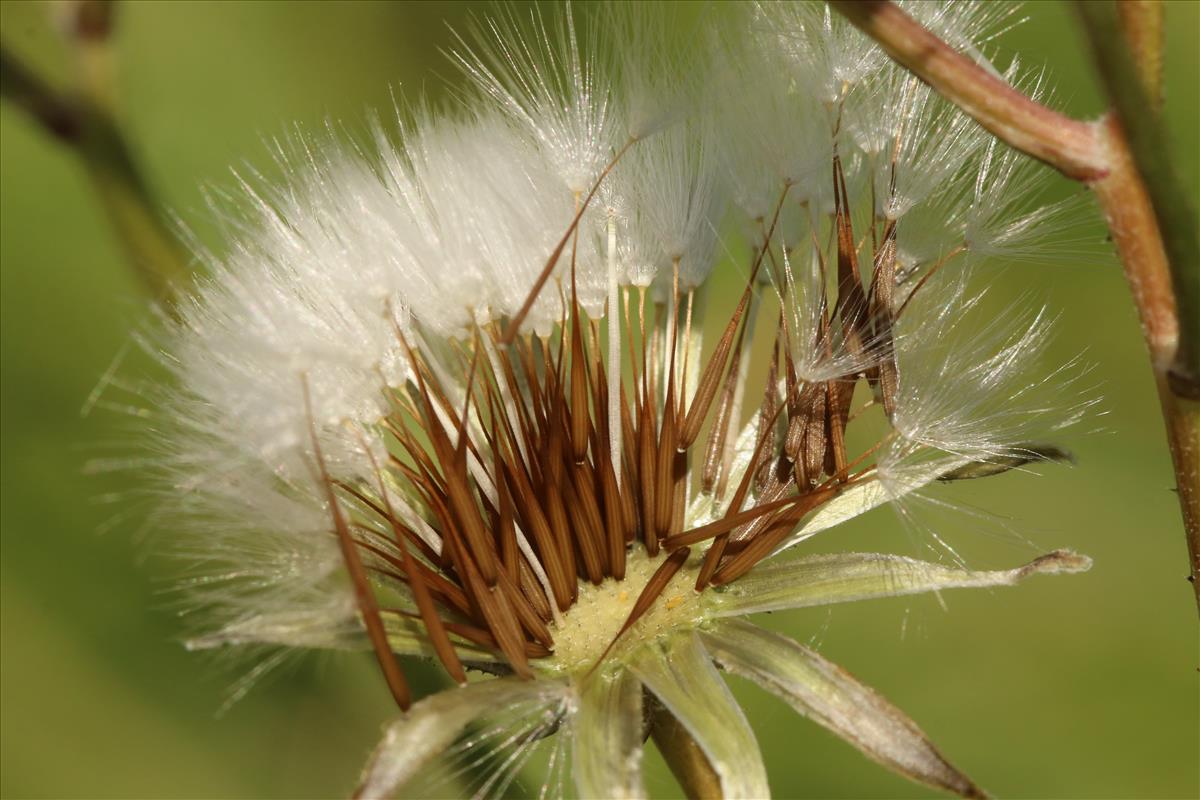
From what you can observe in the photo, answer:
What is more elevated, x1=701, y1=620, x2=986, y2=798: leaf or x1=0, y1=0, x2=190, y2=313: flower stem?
x1=0, y1=0, x2=190, y2=313: flower stem

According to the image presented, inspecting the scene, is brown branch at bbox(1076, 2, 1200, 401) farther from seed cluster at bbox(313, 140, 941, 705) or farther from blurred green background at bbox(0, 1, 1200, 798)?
blurred green background at bbox(0, 1, 1200, 798)

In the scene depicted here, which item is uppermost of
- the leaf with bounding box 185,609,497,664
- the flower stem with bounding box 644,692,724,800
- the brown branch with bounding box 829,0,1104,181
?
the brown branch with bounding box 829,0,1104,181

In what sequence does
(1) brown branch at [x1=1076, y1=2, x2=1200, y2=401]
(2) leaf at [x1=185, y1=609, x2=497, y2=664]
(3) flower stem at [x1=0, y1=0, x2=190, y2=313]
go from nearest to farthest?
(1) brown branch at [x1=1076, y1=2, x2=1200, y2=401] < (2) leaf at [x1=185, y1=609, x2=497, y2=664] < (3) flower stem at [x1=0, y1=0, x2=190, y2=313]

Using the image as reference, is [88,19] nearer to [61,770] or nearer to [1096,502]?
[61,770]

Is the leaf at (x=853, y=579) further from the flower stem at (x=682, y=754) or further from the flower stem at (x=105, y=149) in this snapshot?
the flower stem at (x=105, y=149)

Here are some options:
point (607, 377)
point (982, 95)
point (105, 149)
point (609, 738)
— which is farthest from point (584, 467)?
point (105, 149)

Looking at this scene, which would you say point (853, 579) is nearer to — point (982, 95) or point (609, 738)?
point (609, 738)

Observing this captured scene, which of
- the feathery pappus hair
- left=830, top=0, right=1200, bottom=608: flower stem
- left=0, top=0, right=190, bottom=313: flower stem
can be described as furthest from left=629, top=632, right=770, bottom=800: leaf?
left=0, top=0, right=190, bottom=313: flower stem

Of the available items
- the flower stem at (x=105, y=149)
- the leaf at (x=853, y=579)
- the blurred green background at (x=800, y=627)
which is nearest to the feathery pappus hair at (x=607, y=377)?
the leaf at (x=853, y=579)
